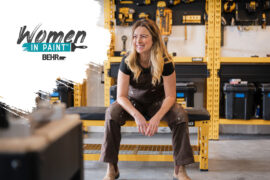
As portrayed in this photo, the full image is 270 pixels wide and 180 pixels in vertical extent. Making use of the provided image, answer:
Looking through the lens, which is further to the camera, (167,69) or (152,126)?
(167,69)

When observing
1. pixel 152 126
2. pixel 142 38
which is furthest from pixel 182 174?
pixel 142 38

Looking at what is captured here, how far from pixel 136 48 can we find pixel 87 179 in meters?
1.04

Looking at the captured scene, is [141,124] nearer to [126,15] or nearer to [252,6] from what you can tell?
[126,15]

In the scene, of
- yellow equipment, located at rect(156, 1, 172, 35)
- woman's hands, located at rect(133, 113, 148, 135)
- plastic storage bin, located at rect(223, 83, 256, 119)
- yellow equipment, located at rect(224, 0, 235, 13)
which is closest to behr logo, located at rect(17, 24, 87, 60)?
yellow equipment, located at rect(156, 1, 172, 35)

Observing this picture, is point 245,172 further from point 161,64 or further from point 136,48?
point 136,48

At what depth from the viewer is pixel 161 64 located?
85.4 inches

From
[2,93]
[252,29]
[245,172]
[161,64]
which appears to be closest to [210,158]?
[245,172]

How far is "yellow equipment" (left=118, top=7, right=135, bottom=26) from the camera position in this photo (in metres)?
4.05

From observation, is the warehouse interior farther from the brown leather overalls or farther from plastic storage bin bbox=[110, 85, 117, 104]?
the brown leather overalls

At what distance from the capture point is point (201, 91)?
4.18m

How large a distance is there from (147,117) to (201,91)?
6.95 feet

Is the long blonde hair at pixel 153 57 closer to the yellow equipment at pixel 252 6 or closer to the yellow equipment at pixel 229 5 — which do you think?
the yellow equipment at pixel 229 5

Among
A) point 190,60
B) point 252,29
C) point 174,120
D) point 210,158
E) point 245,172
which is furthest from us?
point 252,29

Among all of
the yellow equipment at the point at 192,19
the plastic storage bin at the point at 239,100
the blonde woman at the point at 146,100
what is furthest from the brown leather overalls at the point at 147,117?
the yellow equipment at the point at 192,19
